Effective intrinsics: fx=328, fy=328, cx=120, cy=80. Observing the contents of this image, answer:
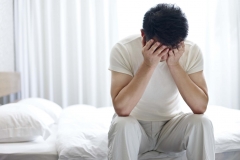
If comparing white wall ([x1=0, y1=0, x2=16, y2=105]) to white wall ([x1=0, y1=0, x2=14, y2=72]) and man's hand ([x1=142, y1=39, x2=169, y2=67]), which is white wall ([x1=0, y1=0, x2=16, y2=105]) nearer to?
white wall ([x1=0, y1=0, x2=14, y2=72])

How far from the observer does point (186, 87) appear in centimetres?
154

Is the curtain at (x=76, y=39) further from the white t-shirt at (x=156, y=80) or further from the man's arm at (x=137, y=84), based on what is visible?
the man's arm at (x=137, y=84)

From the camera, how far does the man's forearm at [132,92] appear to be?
1477 millimetres

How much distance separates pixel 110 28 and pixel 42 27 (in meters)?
0.70

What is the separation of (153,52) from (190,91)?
0.25m

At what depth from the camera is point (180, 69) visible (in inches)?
61.6

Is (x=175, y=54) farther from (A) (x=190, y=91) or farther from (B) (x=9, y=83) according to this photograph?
(B) (x=9, y=83)

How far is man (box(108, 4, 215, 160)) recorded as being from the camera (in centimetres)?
141

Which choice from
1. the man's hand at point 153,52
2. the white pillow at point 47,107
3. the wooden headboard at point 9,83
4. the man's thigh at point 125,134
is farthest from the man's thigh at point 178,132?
the wooden headboard at point 9,83

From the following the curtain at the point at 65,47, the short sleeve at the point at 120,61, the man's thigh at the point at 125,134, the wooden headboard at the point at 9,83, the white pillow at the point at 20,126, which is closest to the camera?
the man's thigh at the point at 125,134

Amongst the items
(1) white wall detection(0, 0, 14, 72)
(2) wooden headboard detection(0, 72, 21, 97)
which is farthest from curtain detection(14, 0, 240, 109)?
(2) wooden headboard detection(0, 72, 21, 97)

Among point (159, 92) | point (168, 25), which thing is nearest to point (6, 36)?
point (159, 92)

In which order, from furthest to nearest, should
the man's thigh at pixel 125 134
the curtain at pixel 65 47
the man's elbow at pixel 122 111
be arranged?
1. the curtain at pixel 65 47
2. the man's elbow at pixel 122 111
3. the man's thigh at pixel 125 134

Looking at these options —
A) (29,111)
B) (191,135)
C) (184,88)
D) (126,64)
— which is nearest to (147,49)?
(126,64)
